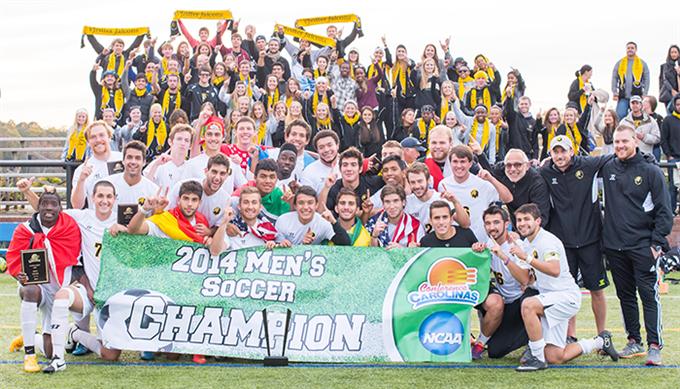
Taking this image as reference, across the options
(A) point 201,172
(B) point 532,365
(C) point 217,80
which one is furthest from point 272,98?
(B) point 532,365

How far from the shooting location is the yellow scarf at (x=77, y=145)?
14531 millimetres

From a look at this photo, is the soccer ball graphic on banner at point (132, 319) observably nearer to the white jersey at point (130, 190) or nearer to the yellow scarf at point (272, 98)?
the white jersey at point (130, 190)

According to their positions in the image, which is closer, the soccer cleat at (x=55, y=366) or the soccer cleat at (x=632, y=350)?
the soccer cleat at (x=55, y=366)

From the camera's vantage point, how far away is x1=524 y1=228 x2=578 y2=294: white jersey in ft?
23.5

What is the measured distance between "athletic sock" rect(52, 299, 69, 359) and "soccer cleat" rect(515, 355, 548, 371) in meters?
3.60

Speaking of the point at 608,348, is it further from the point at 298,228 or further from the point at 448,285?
the point at 298,228

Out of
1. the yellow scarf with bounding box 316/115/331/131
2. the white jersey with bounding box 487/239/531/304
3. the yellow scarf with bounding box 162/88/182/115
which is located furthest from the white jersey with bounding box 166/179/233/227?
the yellow scarf with bounding box 162/88/182/115

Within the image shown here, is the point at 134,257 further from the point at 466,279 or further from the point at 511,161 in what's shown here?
the point at 511,161

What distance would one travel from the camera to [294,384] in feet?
21.3

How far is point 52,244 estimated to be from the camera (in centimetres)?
738

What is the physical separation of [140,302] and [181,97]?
28.4 feet

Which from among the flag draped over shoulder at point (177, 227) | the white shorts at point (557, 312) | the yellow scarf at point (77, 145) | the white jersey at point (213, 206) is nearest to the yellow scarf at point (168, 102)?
the yellow scarf at point (77, 145)

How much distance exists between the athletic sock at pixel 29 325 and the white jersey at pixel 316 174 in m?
2.89

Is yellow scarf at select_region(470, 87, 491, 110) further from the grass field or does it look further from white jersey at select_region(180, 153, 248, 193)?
the grass field
